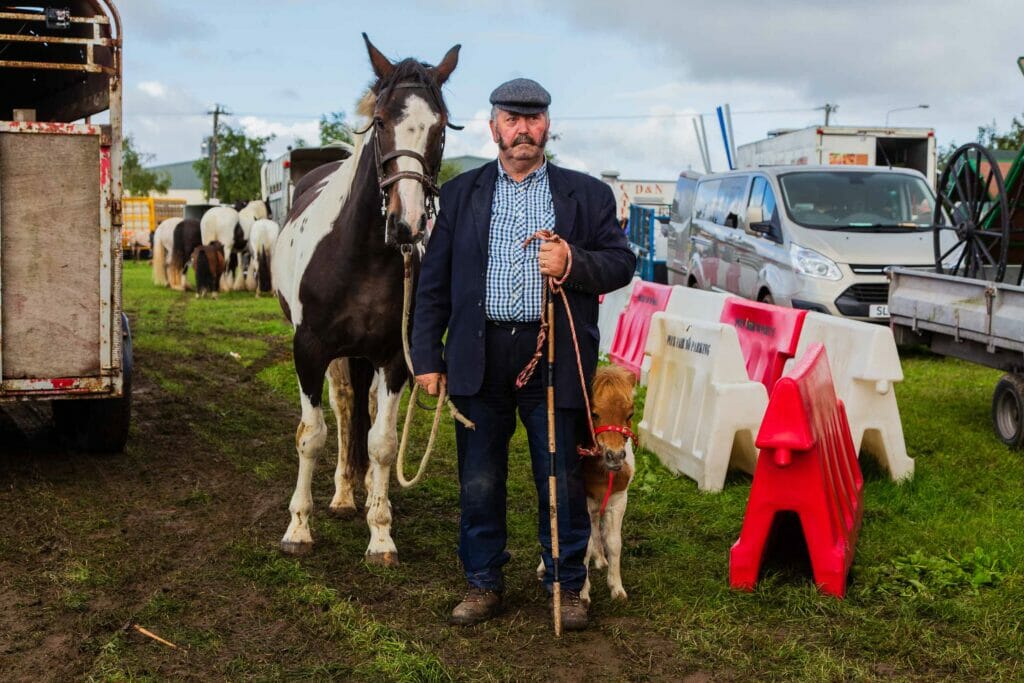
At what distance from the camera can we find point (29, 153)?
628 cm

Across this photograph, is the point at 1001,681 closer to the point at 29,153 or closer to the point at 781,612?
the point at 781,612

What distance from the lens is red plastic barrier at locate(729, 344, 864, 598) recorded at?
4.68 meters

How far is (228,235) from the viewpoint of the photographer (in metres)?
25.1

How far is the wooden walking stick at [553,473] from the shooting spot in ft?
14.3

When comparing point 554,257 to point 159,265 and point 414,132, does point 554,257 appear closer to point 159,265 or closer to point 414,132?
point 414,132

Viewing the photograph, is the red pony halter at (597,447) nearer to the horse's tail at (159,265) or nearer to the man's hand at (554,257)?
the man's hand at (554,257)

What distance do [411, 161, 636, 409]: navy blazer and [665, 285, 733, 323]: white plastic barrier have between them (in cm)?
464

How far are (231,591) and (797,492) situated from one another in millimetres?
2587

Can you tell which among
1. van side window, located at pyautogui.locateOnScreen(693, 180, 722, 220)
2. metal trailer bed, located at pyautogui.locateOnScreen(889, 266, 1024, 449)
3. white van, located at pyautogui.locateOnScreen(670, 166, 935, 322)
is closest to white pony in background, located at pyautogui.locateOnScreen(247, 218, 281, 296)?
van side window, located at pyautogui.locateOnScreen(693, 180, 722, 220)

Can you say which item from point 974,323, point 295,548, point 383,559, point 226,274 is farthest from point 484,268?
point 226,274

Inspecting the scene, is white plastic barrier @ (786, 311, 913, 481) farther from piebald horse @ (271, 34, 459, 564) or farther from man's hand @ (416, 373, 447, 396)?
man's hand @ (416, 373, 447, 396)

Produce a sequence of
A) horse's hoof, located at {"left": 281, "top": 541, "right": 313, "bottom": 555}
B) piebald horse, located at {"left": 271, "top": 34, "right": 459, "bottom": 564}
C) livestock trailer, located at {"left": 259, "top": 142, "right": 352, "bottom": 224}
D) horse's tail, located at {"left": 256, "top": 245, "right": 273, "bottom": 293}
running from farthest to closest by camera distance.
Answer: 1. horse's tail, located at {"left": 256, "top": 245, "right": 273, "bottom": 293}
2. livestock trailer, located at {"left": 259, "top": 142, "right": 352, "bottom": 224}
3. horse's hoof, located at {"left": 281, "top": 541, "right": 313, "bottom": 555}
4. piebald horse, located at {"left": 271, "top": 34, "right": 459, "bottom": 564}

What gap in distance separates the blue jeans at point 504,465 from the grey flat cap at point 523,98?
901 mm

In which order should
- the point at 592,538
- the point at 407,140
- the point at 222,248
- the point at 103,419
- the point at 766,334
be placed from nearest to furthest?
the point at 407,140 → the point at 592,538 → the point at 103,419 → the point at 766,334 → the point at 222,248
